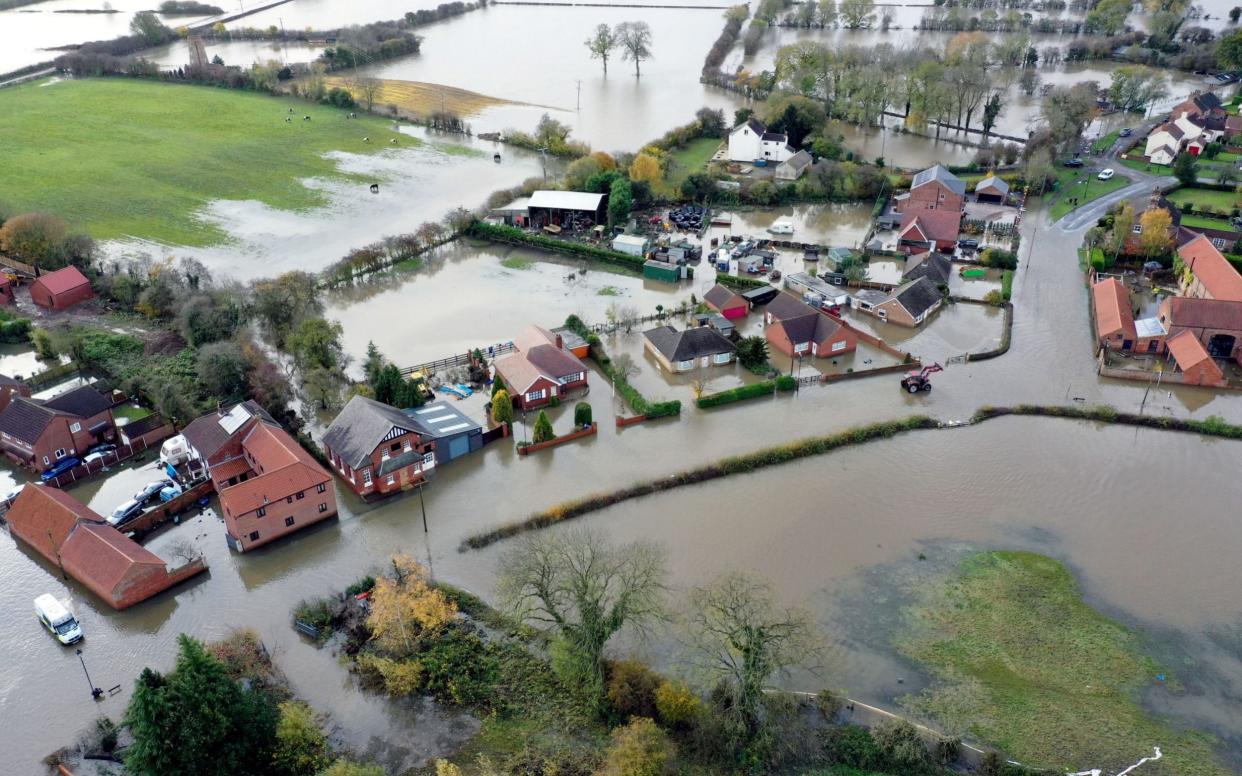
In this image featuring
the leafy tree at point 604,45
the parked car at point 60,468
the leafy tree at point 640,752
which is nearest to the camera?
→ the leafy tree at point 640,752

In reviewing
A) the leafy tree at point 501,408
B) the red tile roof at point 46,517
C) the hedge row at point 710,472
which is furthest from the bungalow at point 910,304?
the red tile roof at point 46,517

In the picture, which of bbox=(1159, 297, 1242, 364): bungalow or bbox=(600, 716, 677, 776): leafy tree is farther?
bbox=(1159, 297, 1242, 364): bungalow

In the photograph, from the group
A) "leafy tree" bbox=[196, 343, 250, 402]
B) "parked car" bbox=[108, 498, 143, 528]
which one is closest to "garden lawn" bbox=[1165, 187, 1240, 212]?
"leafy tree" bbox=[196, 343, 250, 402]

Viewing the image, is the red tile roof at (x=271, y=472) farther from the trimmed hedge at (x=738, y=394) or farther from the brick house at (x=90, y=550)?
the trimmed hedge at (x=738, y=394)

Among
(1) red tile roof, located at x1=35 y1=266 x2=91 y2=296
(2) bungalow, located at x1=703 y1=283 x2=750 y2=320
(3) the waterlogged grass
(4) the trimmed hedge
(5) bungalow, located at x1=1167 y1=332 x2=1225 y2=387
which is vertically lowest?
(3) the waterlogged grass

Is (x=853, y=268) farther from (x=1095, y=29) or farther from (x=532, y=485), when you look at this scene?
(x=1095, y=29)

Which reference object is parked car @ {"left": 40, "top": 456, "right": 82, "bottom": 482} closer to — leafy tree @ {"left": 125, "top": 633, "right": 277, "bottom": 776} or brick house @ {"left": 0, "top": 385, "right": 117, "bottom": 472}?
brick house @ {"left": 0, "top": 385, "right": 117, "bottom": 472}

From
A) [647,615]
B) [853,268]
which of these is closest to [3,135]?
[853,268]
